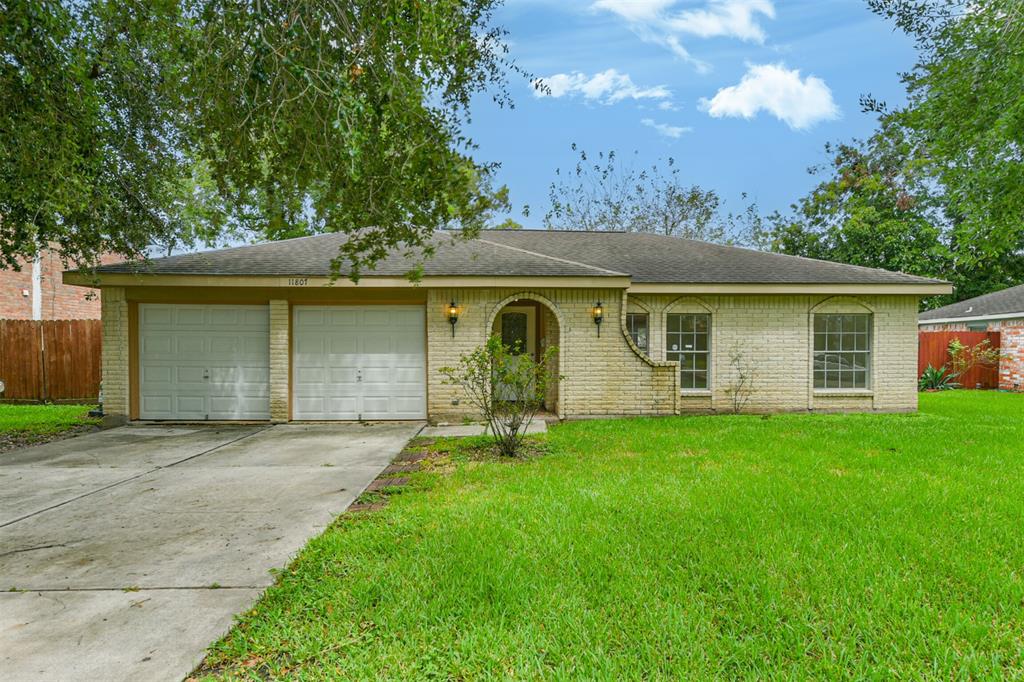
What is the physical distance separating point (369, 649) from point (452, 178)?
13.6 feet

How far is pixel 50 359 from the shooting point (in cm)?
1305

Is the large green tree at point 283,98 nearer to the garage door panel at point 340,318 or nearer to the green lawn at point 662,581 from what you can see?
the green lawn at point 662,581

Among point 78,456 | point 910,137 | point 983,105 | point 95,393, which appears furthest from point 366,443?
point 910,137

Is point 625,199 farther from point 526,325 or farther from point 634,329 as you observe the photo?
point 634,329

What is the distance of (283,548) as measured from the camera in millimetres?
3906

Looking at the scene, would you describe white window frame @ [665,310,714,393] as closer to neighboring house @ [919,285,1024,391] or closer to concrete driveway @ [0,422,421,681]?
concrete driveway @ [0,422,421,681]

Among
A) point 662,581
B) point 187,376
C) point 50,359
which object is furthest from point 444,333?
point 50,359

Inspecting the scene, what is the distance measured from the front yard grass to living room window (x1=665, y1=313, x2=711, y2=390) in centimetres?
1182

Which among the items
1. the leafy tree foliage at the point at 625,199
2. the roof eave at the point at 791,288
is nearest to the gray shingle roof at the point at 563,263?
the roof eave at the point at 791,288

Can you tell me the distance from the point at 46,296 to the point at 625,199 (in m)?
24.7

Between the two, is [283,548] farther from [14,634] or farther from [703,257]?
[703,257]

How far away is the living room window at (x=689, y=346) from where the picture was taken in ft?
36.2

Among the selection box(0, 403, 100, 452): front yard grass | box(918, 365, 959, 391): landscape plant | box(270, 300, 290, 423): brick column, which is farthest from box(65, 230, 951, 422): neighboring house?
box(918, 365, 959, 391): landscape plant

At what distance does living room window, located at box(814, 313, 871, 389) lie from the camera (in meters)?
11.0
